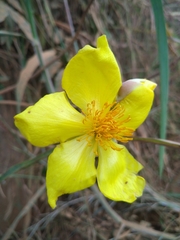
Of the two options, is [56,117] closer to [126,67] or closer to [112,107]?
[112,107]

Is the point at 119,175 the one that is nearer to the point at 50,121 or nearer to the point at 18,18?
the point at 50,121

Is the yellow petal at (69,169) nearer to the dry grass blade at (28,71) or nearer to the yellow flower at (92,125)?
the yellow flower at (92,125)

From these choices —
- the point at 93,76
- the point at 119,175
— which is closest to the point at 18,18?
the point at 93,76

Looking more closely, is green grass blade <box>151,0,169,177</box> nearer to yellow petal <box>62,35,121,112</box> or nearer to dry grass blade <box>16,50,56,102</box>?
yellow petal <box>62,35,121,112</box>

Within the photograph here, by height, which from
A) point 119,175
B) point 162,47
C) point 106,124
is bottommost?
point 119,175

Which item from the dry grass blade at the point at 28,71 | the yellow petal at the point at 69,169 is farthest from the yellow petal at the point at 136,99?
the dry grass blade at the point at 28,71

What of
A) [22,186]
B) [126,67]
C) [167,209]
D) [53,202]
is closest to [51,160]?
[53,202]
